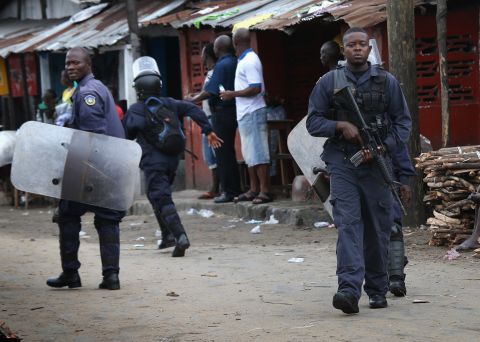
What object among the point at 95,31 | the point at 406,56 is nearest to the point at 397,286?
the point at 406,56

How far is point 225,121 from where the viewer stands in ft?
48.0

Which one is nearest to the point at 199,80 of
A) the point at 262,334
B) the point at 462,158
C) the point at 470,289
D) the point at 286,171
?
the point at 286,171

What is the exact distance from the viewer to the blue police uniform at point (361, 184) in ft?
23.2

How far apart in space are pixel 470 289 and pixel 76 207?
3053 mm

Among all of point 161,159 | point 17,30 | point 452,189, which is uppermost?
point 17,30

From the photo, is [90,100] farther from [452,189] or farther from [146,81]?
[452,189]

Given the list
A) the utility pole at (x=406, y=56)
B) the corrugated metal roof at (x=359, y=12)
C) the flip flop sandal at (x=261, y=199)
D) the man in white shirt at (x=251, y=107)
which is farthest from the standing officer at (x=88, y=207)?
the flip flop sandal at (x=261, y=199)

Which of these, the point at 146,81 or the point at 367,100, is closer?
the point at 367,100

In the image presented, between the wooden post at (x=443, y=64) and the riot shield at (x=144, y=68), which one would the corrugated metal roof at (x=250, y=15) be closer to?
the wooden post at (x=443, y=64)

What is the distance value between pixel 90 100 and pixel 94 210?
89cm

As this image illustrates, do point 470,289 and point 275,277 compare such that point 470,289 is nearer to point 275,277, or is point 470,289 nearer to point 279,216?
point 275,277

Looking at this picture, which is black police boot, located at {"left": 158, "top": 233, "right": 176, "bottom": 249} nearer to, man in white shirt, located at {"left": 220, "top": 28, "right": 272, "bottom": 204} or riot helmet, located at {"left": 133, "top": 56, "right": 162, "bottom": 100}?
riot helmet, located at {"left": 133, "top": 56, "right": 162, "bottom": 100}

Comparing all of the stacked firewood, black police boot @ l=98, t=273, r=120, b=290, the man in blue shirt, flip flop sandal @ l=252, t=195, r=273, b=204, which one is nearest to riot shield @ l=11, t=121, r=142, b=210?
black police boot @ l=98, t=273, r=120, b=290

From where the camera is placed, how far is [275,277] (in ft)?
30.1
